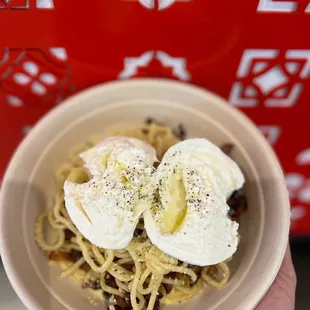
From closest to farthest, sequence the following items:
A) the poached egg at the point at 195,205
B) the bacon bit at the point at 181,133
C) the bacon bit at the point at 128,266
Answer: the poached egg at the point at 195,205
the bacon bit at the point at 128,266
the bacon bit at the point at 181,133

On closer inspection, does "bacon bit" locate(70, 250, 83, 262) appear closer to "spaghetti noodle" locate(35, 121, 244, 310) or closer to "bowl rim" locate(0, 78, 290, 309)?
"spaghetti noodle" locate(35, 121, 244, 310)

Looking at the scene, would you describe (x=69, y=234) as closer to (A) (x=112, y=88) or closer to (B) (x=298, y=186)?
(A) (x=112, y=88)

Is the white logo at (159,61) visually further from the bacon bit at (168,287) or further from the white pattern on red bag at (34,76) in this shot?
the bacon bit at (168,287)

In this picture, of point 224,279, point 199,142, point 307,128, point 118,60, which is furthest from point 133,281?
point 307,128

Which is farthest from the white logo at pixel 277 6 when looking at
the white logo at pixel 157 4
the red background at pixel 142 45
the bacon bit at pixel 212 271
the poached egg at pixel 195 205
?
the bacon bit at pixel 212 271

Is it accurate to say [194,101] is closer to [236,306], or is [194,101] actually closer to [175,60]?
[175,60]

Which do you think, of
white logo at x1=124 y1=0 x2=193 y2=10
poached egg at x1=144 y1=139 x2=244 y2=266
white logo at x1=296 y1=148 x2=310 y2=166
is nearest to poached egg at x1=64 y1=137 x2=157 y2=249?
poached egg at x1=144 y1=139 x2=244 y2=266

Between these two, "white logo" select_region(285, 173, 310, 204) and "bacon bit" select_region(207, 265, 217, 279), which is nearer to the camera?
"bacon bit" select_region(207, 265, 217, 279)
